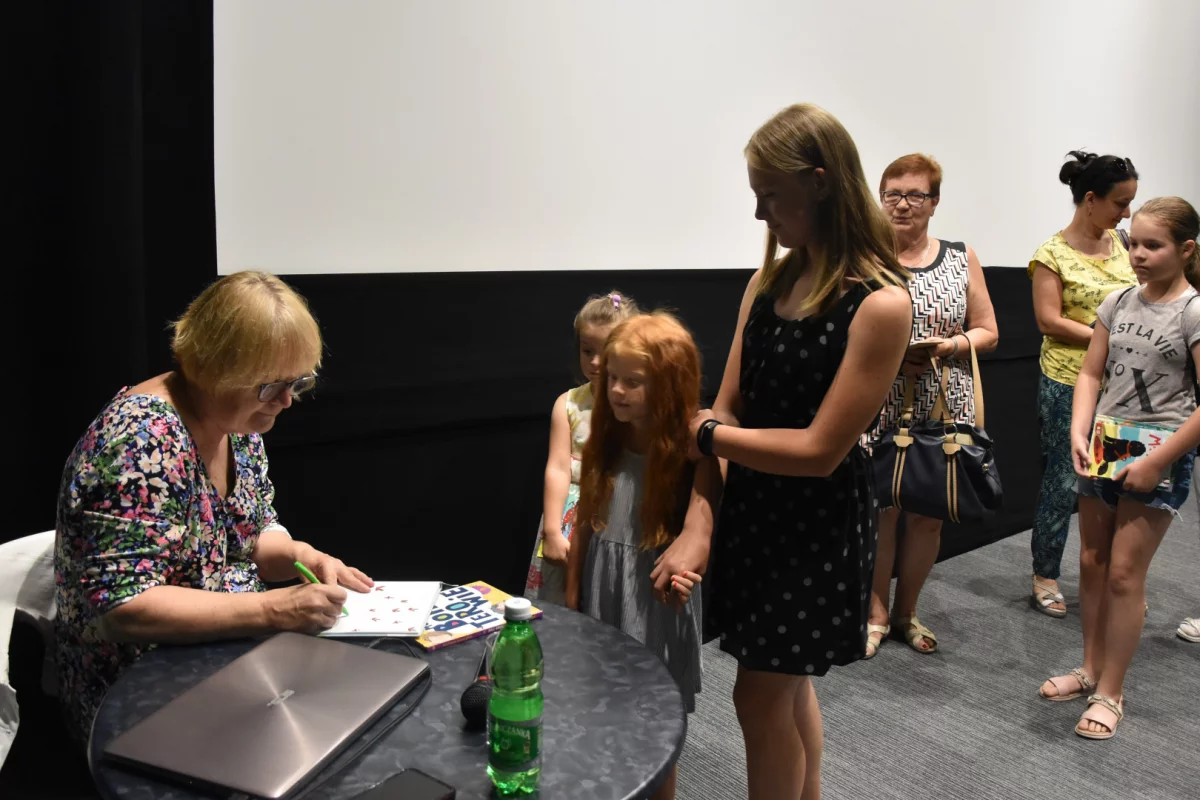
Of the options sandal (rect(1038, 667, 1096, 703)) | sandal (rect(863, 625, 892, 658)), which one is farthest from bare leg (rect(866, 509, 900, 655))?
sandal (rect(1038, 667, 1096, 703))

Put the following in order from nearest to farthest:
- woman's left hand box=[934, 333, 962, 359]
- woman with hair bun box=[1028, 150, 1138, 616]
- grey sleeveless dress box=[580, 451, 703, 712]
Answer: grey sleeveless dress box=[580, 451, 703, 712] < woman's left hand box=[934, 333, 962, 359] < woman with hair bun box=[1028, 150, 1138, 616]

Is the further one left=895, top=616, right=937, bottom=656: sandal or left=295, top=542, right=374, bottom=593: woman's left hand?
left=895, top=616, right=937, bottom=656: sandal

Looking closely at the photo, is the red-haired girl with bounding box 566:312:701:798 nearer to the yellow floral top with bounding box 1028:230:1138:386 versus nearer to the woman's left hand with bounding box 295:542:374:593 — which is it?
the woman's left hand with bounding box 295:542:374:593

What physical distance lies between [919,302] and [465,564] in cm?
166

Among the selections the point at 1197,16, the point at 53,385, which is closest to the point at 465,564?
the point at 53,385

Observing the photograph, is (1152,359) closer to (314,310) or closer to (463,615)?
(463,615)

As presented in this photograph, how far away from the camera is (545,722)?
125 centimetres

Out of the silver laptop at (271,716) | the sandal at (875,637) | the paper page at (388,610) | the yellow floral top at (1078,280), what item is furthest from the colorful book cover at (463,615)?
the yellow floral top at (1078,280)

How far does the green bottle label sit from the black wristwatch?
723 mm

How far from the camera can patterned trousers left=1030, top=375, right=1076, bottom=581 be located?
12.3 ft

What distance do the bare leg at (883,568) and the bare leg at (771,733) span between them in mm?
1631

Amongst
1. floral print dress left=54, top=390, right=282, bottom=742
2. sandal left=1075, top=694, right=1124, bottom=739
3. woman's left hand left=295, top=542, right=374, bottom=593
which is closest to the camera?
floral print dress left=54, top=390, right=282, bottom=742

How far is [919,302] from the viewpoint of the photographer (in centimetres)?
304

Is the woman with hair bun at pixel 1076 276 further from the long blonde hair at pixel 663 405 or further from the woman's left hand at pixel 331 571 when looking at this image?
the woman's left hand at pixel 331 571
